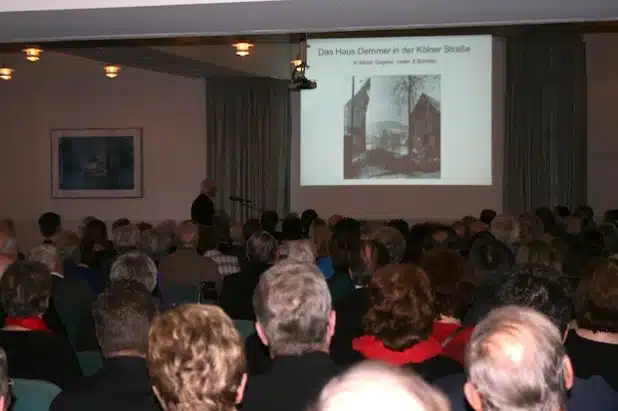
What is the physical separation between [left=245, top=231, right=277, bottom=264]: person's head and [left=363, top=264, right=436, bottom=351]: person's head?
8.35 feet

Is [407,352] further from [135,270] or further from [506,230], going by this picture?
[506,230]

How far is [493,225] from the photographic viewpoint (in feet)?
22.4

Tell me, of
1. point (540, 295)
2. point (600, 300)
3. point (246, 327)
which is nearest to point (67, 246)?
point (246, 327)

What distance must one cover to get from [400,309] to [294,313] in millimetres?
500

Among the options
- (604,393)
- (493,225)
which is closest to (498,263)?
(493,225)

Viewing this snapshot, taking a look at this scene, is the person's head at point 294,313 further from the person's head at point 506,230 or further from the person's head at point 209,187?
the person's head at point 209,187

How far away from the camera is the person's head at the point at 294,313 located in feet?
8.86

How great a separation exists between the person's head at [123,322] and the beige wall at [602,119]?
10.0 metres

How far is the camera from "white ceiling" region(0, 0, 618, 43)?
16.5ft

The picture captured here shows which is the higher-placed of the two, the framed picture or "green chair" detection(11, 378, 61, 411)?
the framed picture

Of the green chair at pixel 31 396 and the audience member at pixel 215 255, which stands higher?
the audience member at pixel 215 255

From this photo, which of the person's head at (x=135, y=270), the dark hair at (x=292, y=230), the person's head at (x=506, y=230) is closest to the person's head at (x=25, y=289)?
the person's head at (x=135, y=270)

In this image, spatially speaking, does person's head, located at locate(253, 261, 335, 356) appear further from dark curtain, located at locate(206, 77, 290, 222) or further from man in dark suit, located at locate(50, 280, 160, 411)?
dark curtain, located at locate(206, 77, 290, 222)

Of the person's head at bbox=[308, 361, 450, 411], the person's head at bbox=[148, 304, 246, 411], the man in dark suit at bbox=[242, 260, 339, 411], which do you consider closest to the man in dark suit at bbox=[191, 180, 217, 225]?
the man in dark suit at bbox=[242, 260, 339, 411]
